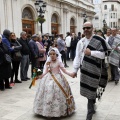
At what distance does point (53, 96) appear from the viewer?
14.6 feet

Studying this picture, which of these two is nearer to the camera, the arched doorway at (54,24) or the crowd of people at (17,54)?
the crowd of people at (17,54)

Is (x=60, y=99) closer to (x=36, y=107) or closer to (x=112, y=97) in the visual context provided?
(x=36, y=107)

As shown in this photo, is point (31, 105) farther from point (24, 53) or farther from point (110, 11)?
point (110, 11)

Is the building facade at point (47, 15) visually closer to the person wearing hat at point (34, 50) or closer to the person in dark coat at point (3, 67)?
the person wearing hat at point (34, 50)

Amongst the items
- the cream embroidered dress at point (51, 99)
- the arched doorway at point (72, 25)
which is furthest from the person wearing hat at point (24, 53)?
the arched doorway at point (72, 25)

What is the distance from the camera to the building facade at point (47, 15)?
16250 mm

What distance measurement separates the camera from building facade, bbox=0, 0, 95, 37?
16.2 meters

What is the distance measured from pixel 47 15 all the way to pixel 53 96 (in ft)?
57.9

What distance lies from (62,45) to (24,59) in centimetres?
397

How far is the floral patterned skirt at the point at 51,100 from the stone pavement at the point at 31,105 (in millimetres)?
186

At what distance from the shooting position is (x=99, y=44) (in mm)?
4035

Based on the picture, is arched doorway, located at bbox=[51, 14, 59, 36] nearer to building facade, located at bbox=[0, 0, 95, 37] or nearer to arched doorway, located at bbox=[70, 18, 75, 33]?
building facade, located at bbox=[0, 0, 95, 37]

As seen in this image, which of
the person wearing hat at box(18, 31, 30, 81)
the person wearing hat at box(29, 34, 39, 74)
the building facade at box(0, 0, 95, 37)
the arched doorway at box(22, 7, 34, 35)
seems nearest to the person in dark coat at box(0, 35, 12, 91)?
the person wearing hat at box(18, 31, 30, 81)

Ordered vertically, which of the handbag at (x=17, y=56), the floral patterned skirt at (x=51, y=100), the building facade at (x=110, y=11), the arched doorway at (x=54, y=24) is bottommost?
the floral patterned skirt at (x=51, y=100)
